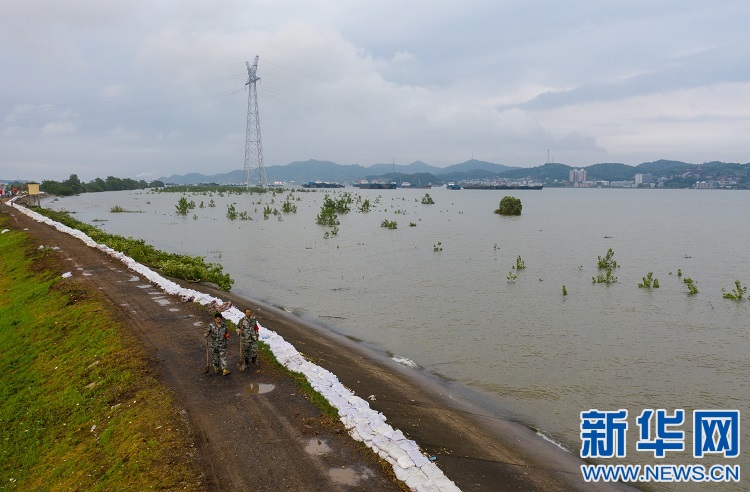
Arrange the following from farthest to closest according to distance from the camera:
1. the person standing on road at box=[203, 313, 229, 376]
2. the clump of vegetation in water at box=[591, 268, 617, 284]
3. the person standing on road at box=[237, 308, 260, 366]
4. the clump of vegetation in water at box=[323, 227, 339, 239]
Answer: the clump of vegetation in water at box=[323, 227, 339, 239] → the clump of vegetation in water at box=[591, 268, 617, 284] → the person standing on road at box=[237, 308, 260, 366] → the person standing on road at box=[203, 313, 229, 376]

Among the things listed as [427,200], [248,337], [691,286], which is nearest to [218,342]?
[248,337]

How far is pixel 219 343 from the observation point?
15.8m

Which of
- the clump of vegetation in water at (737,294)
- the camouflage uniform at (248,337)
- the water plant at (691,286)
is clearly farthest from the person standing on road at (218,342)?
the clump of vegetation in water at (737,294)

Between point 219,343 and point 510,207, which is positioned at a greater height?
point 510,207

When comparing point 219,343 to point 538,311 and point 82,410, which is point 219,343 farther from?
point 538,311

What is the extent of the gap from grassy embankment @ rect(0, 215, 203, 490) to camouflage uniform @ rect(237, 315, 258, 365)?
2.96m

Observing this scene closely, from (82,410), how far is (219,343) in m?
4.28

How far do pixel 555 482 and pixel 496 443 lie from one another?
2.15 meters

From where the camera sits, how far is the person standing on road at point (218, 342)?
1569 centimetres

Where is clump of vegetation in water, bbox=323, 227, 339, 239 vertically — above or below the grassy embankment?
above

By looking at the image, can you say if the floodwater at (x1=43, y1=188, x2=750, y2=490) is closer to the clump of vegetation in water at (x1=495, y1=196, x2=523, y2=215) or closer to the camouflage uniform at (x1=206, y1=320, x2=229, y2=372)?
the camouflage uniform at (x1=206, y1=320, x2=229, y2=372)

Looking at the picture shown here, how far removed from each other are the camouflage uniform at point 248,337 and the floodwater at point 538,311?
832cm

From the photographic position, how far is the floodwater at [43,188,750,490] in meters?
19.0

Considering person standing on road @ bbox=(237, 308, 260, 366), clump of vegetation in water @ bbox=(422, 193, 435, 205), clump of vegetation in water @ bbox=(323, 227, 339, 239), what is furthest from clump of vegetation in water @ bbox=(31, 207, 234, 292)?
clump of vegetation in water @ bbox=(422, 193, 435, 205)
